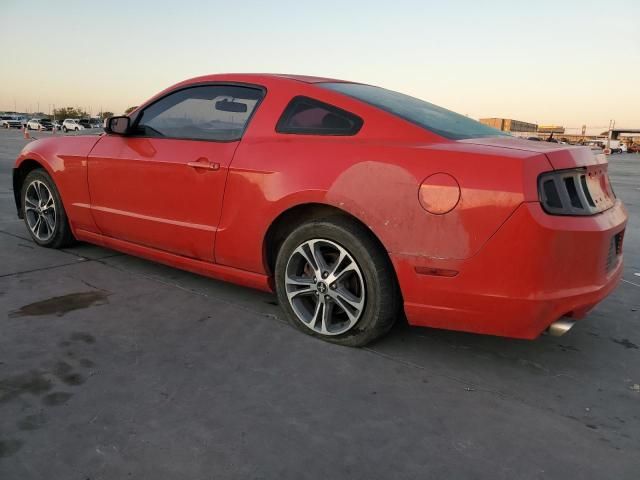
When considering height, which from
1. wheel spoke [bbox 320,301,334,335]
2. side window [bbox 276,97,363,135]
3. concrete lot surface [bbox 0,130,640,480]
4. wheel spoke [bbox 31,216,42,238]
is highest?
side window [bbox 276,97,363,135]

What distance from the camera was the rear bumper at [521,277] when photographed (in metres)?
2.31

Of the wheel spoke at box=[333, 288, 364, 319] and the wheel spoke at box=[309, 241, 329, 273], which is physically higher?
the wheel spoke at box=[309, 241, 329, 273]

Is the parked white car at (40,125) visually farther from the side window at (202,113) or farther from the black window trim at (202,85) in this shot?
the side window at (202,113)

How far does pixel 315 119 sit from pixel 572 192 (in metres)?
1.36

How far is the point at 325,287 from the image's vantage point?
2.90m

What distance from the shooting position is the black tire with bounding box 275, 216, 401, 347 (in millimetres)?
2711

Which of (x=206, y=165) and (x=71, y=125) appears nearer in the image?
(x=206, y=165)

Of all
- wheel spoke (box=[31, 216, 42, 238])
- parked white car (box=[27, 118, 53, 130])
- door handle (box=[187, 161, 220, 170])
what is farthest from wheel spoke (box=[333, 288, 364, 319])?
parked white car (box=[27, 118, 53, 130])

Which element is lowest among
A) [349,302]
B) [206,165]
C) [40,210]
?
[349,302]

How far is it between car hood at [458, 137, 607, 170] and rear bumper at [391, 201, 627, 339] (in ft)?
0.87

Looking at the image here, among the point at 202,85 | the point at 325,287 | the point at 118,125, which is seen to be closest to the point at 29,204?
the point at 118,125

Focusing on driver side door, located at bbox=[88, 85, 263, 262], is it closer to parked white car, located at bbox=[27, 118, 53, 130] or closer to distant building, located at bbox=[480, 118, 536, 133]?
distant building, located at bbox=[480, 118, 536, 133]

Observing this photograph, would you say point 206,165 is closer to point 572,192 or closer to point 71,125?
point 572,192

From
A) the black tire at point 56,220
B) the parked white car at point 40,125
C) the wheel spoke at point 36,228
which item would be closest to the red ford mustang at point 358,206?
the black tire at point 56,220
